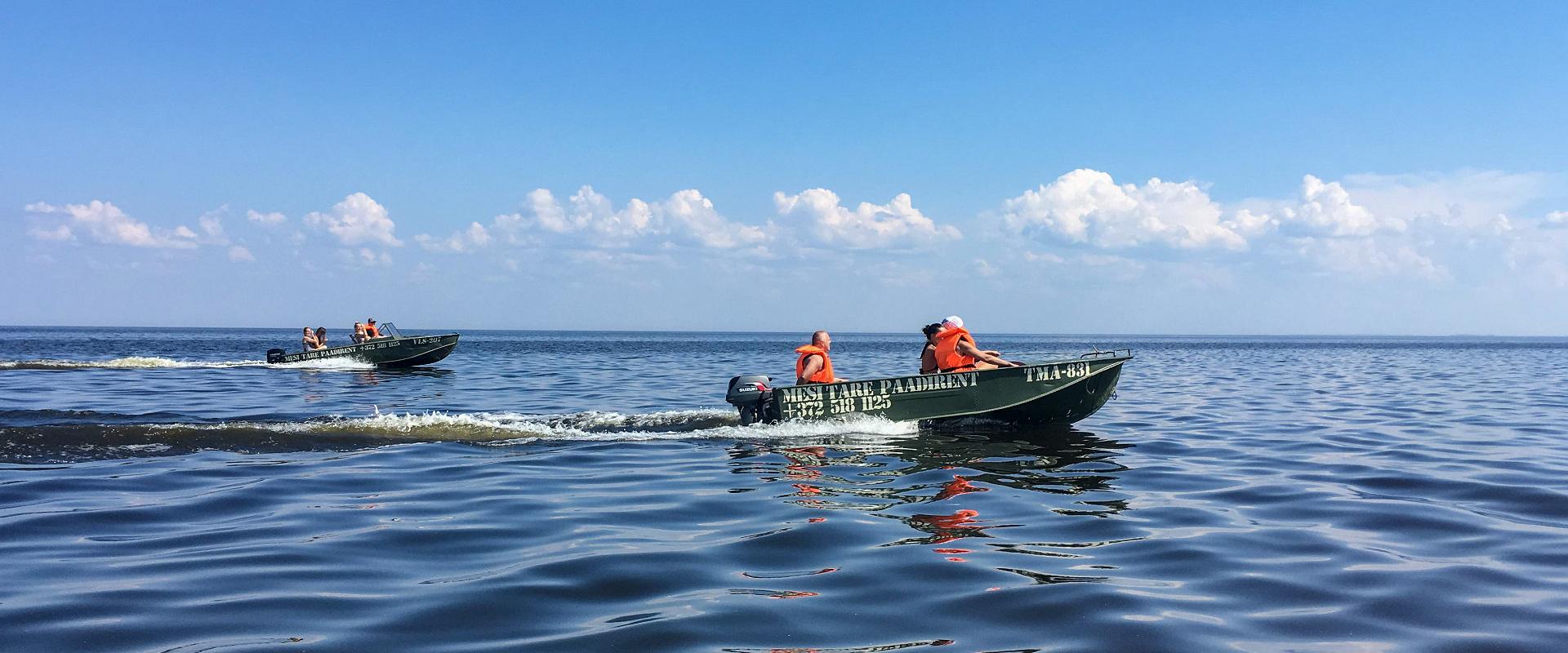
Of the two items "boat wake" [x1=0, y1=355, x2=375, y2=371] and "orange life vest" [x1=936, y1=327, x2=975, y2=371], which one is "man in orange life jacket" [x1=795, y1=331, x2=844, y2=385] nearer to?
"orange life vest" [x1=936, y1=327, x2=975, y2=371]

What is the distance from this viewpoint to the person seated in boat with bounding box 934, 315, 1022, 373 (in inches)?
592

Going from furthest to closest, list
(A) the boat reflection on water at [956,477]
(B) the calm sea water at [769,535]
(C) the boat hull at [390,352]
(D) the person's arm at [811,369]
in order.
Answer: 1. (C) the boat hull at [390,352]
2. (D) the person's arm at [811,369]
3. (A) the boat reflection on water at [956,477]
4. (B) the calm sea water at [769,535]

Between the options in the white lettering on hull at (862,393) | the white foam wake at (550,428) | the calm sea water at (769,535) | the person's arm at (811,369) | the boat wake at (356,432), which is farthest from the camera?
the person's arm at (811,369)

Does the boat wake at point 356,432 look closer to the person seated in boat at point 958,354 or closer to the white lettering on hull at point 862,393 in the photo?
the white lettering on hull at point 862,393

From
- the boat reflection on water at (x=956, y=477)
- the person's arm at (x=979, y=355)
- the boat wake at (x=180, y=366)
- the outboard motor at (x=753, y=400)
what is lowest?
the boat reflection on water at (x=956, y=477)

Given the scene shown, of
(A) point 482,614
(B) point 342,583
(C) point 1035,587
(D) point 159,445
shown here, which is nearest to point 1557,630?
(C) point 1035,587

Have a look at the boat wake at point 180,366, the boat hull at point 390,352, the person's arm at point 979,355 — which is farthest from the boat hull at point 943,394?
the boat wake at point 180,366

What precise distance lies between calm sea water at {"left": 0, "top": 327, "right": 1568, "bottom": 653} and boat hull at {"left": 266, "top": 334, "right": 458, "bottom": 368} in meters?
18.0

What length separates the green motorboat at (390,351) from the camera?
34094mm

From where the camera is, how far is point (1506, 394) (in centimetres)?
2433

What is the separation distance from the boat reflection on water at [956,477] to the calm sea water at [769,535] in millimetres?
65

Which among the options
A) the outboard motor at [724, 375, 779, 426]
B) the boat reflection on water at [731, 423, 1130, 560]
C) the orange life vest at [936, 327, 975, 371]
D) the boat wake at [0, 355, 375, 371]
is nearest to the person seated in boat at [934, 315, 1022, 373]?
the orange life vest at [936, 327, 975, 371]

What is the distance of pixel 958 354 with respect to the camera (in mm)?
15109

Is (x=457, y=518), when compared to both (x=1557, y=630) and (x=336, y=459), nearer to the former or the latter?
(x=336, y=459)
